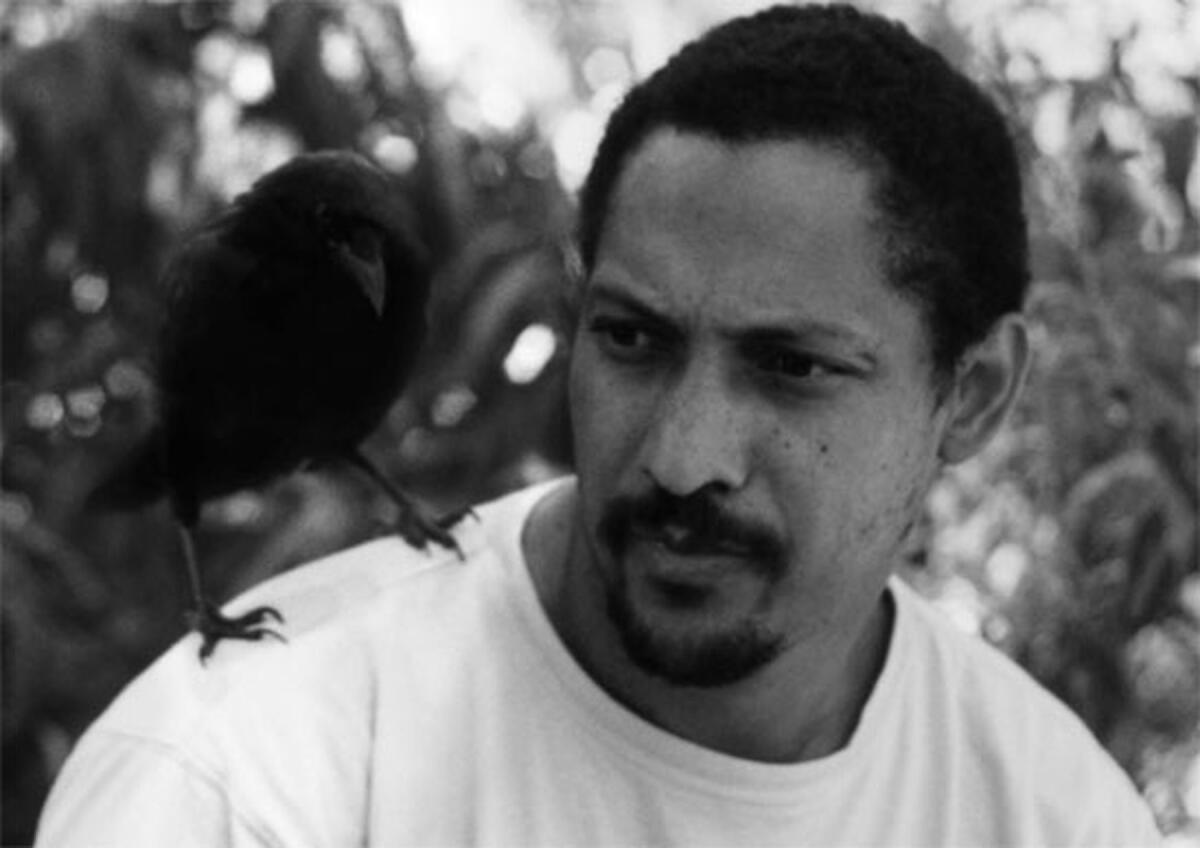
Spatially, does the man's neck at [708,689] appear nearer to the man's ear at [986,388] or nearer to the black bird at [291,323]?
the man's ear at [986,388]

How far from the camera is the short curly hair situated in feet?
5.78

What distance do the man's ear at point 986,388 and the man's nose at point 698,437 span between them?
0.95 feet

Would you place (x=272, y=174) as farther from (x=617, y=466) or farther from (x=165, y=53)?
(x=617, y=466)

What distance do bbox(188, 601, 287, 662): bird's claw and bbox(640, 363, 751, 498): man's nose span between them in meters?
0.34

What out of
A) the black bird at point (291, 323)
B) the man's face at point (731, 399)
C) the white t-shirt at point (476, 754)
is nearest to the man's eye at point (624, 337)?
the man's face at point (731, 399)

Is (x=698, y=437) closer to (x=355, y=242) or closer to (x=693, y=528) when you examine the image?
(x=693, y=528)

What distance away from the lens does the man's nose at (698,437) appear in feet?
5.45

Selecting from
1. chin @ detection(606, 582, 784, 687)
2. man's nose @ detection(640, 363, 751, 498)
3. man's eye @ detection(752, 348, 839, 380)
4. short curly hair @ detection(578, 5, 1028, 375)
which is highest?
short curly hair @ detection(578, 5, 1028, 375)

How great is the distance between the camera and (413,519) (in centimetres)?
231

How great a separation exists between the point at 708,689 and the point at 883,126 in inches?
17.4

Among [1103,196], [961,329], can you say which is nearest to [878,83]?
[961,329]

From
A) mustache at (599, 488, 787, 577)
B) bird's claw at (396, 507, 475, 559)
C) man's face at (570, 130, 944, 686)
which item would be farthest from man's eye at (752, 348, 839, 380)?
bird's claw at (396, 507, 475, 559)

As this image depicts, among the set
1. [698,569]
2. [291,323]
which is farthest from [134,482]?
[698,569]

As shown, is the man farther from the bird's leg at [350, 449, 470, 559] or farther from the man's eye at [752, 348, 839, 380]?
the bird's leg at [350, 449, 470, 559]
